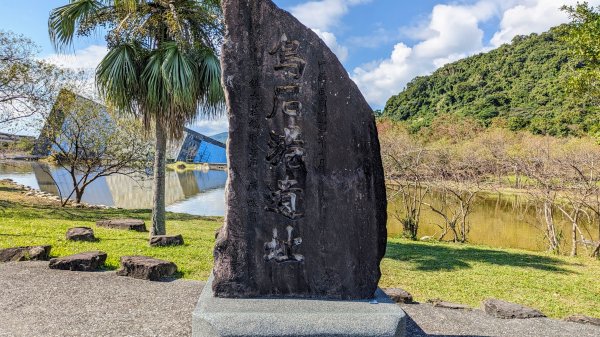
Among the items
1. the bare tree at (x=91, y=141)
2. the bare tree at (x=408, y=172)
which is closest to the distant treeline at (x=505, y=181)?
the bare tree at (x=408, y=172)

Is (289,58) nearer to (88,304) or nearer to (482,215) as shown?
(88,304)

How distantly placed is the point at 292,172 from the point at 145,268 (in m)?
3.50

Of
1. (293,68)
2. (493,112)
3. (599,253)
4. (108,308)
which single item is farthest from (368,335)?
(493,112)

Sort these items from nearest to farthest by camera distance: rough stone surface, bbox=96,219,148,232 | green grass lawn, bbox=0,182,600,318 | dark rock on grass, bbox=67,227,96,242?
green grass lawn, bbox=0,182,600,318
dark rock on grass, bbox=67,227,96,242
rough stone surface, bbox=96,219,148,232

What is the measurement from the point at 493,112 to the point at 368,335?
44.8m

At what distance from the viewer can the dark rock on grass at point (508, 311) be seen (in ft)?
17.3

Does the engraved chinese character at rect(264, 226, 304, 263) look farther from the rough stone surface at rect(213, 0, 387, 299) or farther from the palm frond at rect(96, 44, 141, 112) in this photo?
the palm frond at rect(96, 44, 141, 112)

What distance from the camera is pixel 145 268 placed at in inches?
241

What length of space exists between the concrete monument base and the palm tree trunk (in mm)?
6327

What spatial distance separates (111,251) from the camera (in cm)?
769

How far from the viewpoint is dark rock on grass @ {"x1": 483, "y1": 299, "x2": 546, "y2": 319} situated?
529cm

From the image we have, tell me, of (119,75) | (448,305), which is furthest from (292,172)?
(119,75)

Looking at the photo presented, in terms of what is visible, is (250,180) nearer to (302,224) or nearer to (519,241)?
(302,224)

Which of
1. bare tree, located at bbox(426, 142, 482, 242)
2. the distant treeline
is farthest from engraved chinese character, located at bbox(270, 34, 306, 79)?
bare tree, located at bbox(426, 142, 482, 242)
